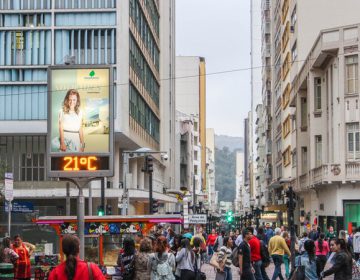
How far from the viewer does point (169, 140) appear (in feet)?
316

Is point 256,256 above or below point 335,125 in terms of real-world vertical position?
below

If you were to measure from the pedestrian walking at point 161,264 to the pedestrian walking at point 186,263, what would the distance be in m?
2.55

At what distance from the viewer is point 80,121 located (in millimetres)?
17516

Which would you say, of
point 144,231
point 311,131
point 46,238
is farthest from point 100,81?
point 311,131

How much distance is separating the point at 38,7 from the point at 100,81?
43017 millimetres

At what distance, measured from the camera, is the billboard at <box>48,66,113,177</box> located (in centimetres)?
1739

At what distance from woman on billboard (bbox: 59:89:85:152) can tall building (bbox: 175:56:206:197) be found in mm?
131808

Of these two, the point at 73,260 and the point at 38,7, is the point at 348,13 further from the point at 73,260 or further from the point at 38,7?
the point at 73,260

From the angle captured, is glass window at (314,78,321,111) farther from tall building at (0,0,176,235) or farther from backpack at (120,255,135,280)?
backpack at (120,255,135,280)

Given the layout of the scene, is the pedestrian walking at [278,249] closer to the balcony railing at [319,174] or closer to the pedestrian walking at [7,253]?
the pedestrian walking at [7,253]

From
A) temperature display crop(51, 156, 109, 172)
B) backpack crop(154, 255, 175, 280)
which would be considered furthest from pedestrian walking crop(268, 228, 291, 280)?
backpack crop(154, 255, 175, 280)

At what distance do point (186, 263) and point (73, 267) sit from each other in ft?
28.6

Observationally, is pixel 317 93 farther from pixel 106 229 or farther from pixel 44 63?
pixel 106 229

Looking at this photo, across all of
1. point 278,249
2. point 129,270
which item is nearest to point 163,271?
point 129,270
